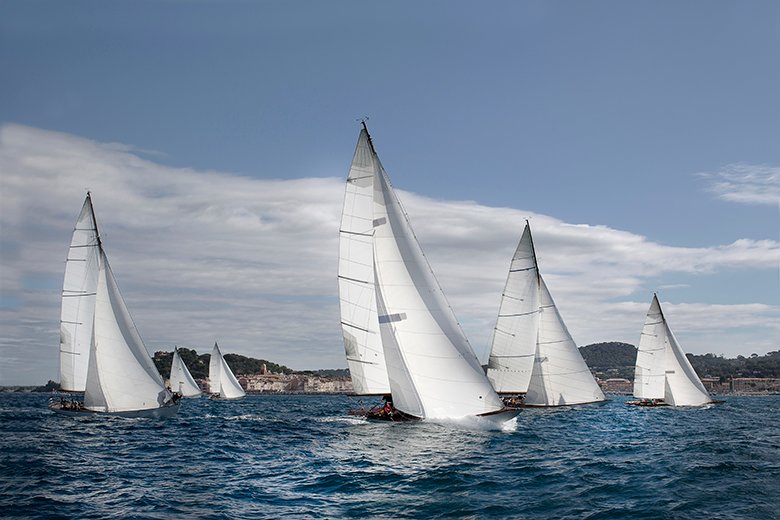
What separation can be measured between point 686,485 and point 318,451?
1686cm

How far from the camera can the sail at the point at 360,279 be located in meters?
44.7

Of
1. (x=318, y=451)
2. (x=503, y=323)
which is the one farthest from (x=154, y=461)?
(x=503, y=323)

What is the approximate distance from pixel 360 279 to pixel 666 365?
4994 cm

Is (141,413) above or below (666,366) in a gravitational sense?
below

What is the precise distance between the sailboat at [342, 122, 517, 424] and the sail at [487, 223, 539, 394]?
28.7 meters

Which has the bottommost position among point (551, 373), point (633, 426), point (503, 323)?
point (633, 426)

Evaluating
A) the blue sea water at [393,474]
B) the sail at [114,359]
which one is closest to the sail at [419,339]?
the blue sea water at [393,474]

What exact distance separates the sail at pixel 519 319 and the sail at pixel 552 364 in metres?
1.09

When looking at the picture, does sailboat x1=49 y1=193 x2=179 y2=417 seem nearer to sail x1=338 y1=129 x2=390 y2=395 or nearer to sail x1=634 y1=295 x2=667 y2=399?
sail x1=338 y1=129 x2=390 y2=395

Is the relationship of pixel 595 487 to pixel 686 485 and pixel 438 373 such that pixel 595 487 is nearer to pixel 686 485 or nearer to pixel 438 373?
pixel 686 485

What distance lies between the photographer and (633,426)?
175 feet

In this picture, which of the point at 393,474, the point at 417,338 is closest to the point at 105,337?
the point at 417,338

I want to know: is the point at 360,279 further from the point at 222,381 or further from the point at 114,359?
the point at 222,381

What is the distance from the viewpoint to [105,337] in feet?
171
